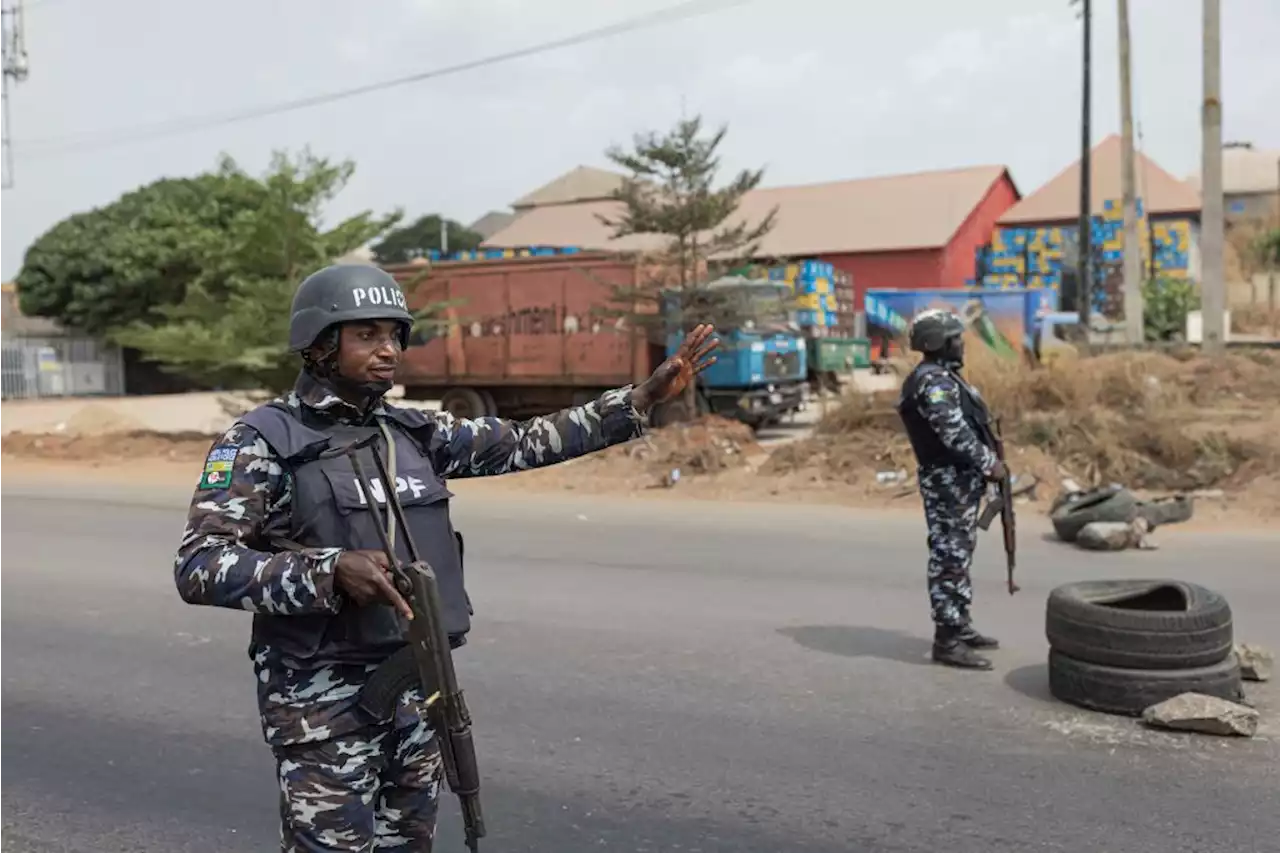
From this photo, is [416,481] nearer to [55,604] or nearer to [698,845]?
[698,845]

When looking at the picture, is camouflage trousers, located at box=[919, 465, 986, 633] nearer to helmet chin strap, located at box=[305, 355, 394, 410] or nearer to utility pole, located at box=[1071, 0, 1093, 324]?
helmet chin strap, located at box=[305, 355, 394, 410]

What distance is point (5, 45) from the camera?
23469mm

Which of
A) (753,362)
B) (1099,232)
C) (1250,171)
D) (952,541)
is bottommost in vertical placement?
(952,541)

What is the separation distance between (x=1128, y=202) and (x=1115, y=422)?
31.0 ft

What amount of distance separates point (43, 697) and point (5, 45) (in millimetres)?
22126

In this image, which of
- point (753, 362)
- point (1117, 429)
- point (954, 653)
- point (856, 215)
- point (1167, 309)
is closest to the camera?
point (954, 653)

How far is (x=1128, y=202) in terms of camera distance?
20.1 meters

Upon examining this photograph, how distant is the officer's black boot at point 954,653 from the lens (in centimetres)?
570

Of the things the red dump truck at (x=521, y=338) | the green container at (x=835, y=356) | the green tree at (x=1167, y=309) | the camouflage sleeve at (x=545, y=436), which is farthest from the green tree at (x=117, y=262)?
the camouflage sleeve at (x=545, y=436)

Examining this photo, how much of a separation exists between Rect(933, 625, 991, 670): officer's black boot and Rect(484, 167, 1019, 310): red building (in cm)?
3424

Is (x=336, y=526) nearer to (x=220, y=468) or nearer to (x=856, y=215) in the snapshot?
(x=220, y=468)

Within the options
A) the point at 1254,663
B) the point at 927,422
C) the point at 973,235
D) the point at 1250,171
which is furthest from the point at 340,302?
the point at 1250,171

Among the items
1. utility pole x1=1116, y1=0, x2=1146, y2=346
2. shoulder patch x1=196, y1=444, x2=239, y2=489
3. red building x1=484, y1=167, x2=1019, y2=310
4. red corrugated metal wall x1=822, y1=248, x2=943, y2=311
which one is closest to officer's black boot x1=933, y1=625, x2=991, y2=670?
shoulder patch x1=196, y1=444, x2=239, y2=489

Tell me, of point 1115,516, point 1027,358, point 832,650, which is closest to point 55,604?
point 832,650
